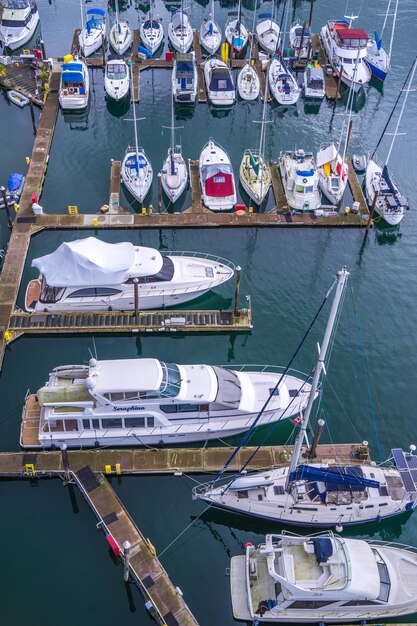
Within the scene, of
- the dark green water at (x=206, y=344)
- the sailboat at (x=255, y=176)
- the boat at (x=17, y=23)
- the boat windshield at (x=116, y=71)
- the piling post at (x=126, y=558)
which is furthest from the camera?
the boat at (x=17, y=23)

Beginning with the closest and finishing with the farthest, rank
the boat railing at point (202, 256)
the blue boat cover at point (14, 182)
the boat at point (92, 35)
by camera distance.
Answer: the boat railing at point (202, 256), the blue boat cover at point (14, 182), the boat at point (92, 35)

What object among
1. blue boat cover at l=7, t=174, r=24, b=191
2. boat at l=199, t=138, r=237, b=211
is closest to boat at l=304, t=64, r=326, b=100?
boat at l=199, t=138, r=237, b=211

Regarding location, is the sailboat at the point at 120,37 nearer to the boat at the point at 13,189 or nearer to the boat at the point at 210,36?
the boat at the point at 210,36

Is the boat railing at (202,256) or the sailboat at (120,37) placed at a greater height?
the sailboat at (120,37)

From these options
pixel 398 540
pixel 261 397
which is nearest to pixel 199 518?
pixel 261 397

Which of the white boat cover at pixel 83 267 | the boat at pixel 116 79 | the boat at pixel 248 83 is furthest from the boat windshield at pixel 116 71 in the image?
the white boat cover at pixel 83 267

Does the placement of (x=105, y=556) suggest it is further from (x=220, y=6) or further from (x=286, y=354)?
(x=220, y=6)
